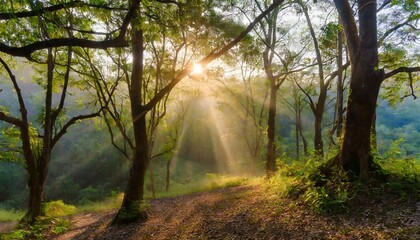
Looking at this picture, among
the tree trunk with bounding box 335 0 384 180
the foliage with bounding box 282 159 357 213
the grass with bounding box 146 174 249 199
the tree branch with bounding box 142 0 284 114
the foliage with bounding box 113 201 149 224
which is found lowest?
the grass with bounding box 146 174 249 199

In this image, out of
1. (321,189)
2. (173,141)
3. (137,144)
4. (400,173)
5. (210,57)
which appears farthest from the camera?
(173,141)

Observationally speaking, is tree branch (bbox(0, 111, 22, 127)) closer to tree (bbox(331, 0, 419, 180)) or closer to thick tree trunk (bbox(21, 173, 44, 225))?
thick tree trunk (bbox(21, 173, 44, 225))

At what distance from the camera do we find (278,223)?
5543mm

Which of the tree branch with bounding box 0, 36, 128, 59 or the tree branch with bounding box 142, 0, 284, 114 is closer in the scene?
the tree branch with bounding box 0, 36, 128, 59

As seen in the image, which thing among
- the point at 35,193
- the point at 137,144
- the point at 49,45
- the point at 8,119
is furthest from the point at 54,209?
the point at 49,45

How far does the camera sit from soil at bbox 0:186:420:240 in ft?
14.5

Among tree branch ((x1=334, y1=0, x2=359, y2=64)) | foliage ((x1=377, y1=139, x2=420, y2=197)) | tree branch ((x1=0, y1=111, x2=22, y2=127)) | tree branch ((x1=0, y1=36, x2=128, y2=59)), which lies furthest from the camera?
tree branch ((x1=0, y1=111, x2=22, y2=127))

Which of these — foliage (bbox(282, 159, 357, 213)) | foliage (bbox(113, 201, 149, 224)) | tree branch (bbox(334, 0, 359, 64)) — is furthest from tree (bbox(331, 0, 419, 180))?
A: foliage (bbox(113, 201, 149, 224))

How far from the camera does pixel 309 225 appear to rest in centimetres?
511

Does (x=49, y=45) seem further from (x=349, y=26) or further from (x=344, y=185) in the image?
(x=349, y=26)

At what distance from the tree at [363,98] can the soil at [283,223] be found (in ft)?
3.17

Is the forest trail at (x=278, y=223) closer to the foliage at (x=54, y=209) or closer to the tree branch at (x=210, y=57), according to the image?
the tree branch at (x=210, y=57)

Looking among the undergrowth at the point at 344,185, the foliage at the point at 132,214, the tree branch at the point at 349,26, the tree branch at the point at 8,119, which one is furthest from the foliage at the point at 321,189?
the tree branch at the point at 8,119

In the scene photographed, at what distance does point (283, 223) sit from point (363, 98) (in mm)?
3202
